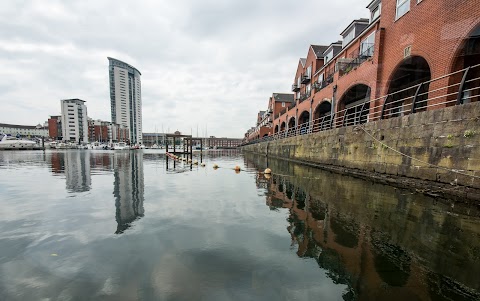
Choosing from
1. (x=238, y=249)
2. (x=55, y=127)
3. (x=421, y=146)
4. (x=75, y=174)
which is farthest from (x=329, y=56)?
(x=55, y=127)

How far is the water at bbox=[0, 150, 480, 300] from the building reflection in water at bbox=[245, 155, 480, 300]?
23 millimetres

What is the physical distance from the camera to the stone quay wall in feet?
23.0

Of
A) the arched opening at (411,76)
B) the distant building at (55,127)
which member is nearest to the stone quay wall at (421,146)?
the arched opening at (411,76)

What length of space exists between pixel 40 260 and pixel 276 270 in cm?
388

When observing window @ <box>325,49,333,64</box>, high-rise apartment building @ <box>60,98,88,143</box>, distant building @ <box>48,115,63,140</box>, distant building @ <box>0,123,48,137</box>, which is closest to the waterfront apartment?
window @ <box>325,49,333,64</box>

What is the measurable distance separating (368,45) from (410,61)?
6.22 metres

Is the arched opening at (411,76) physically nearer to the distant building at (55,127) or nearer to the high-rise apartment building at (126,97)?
the distant building at (55,127)

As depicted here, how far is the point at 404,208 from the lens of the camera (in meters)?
6.36

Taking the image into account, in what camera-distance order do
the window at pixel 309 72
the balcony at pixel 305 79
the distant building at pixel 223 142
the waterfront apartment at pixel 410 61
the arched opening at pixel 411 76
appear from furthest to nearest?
the distant building at pixel 223 142, the balcony at pixel 305 79, the window at pixel 309 72, the arched opening at pixel 411 76, the waterfront apartment at pixel 410 61

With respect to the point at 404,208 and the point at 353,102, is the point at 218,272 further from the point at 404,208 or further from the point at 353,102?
the point at 353,102

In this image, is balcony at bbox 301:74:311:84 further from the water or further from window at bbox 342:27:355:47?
the water

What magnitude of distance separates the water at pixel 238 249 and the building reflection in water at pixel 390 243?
23 mm

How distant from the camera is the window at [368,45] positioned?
54.3 feet

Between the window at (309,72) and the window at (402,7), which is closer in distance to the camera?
the window at (402,7)
